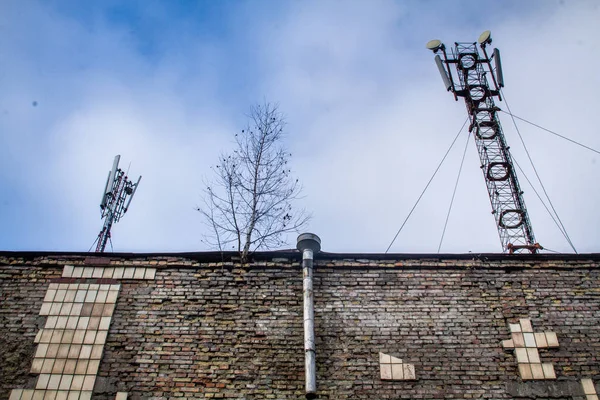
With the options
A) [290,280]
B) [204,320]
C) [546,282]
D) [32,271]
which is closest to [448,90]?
[546,282]

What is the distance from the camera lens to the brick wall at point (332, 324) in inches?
287

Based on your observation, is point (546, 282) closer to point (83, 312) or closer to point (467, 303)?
point (467, 303)

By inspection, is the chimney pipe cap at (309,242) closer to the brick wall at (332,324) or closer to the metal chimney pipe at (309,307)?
the metal chimney pipe at (309,307)

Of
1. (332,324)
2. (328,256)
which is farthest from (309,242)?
(332,324)

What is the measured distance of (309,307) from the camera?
311 inches

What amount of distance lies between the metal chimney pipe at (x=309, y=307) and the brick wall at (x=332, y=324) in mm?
167

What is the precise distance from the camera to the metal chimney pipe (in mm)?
7195

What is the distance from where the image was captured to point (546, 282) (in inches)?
331

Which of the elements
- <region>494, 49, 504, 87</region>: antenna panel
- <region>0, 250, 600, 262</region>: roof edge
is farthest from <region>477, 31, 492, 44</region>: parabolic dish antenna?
<region>0, 250, 600, 262</region>: roof edge

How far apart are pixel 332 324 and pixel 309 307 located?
462 millimetres

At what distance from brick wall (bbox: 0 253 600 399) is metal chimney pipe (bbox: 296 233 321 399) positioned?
17 cm

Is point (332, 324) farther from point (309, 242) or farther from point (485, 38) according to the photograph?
point (485, 38)

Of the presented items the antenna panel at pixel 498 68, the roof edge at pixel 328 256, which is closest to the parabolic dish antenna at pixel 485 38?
the antenna panel at pixel 498 68

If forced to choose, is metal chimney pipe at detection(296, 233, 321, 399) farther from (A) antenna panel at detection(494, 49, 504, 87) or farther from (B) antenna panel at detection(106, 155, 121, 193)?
(A) antenna panel at detection(494, 49, 504, 87)
